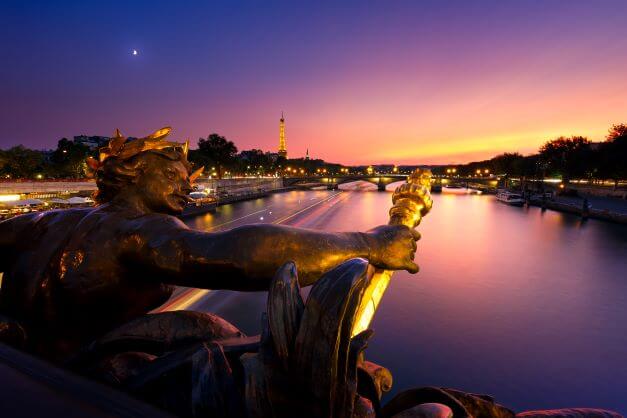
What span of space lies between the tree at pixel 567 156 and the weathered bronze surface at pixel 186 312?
68962 millimetres

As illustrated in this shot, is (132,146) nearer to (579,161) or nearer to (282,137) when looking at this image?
(579,161)

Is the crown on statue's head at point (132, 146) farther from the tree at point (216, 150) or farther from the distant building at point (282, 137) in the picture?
the distant building at point (282, 137)

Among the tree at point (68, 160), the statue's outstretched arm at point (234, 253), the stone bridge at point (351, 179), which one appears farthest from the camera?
the stone bridge at point (351, 179)

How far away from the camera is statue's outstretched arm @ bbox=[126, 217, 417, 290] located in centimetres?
121

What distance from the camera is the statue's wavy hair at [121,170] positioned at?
165cm

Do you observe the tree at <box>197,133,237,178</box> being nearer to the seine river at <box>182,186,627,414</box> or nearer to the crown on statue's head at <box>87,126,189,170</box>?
the seine river at <box>182,186,627,414</box>

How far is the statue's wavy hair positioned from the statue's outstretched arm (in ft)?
1.42

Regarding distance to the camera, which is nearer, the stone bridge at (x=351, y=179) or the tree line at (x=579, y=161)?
the tree line at (x=579, y=161)

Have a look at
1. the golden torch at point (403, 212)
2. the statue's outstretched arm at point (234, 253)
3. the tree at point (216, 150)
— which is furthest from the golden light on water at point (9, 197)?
the tree at point (216, 150)

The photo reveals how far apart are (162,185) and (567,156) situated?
77468 mm

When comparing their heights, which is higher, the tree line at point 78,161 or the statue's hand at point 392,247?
the tree line at point 78,161

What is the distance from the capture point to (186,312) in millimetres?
1624

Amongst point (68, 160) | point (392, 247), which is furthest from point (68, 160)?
point (392, 247)

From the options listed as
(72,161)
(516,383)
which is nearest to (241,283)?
(516,383)
